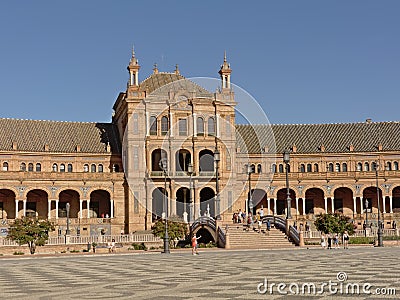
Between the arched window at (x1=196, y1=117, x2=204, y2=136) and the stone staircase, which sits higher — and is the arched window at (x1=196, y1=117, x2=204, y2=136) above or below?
above

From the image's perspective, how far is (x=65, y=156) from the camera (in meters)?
82.1

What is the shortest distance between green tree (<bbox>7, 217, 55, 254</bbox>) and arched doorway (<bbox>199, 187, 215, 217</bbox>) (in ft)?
91.7

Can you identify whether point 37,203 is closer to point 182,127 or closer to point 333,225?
point 182,127

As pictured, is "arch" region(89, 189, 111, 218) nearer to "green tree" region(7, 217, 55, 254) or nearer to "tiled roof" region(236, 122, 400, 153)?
Result: "tiled roof" region(236, 122, 400, 153)

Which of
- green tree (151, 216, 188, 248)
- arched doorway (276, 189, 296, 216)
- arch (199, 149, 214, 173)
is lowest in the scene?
green tree (151, 216, 188, 248)

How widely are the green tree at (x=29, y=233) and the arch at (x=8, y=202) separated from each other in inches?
927

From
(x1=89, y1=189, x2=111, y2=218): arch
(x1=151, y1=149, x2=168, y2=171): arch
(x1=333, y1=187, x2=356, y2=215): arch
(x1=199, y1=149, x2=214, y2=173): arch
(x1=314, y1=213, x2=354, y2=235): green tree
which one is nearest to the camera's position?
(x1=314, y1=213, x2=354, y2=235): green tree

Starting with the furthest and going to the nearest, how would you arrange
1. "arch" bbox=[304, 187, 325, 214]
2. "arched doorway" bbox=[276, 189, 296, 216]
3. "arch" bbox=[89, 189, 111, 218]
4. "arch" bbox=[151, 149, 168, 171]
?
"arched doorway" bbox=[276, 189, 296, 216], "arch" bbox=[304, 187, 325, 214], "arch" bbox=[89, 189, 111, 218], "arch" bbox=[151, 149, 168, 171]

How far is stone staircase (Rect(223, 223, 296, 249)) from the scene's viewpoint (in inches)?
1975

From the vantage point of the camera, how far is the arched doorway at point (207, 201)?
7831 centimetres

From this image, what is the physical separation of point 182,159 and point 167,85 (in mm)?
9722

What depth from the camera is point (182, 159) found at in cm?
7950

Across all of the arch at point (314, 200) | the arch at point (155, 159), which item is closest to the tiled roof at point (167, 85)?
the arch at point (155, 159)

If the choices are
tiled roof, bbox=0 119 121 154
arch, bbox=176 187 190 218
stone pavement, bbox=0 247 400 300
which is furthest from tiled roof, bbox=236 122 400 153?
stone pavement, bbox=0 247 400 300
